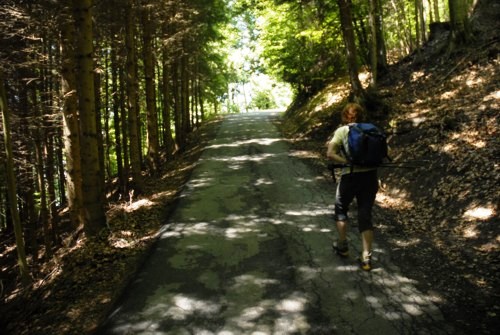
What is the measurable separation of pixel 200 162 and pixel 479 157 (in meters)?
9.32

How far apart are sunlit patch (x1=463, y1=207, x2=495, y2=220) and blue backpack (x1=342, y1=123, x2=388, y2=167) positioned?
241cm

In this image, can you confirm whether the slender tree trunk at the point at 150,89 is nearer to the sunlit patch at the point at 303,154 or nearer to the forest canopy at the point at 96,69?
the forest canopy at the point at 96,69

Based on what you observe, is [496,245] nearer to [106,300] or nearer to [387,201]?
[387,201]

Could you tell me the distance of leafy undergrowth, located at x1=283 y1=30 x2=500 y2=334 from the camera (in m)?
5.20

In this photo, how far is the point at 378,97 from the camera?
13844mm

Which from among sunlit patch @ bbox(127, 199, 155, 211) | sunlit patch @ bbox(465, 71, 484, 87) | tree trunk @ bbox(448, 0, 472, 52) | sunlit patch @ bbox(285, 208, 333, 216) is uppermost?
tree trunk @ bbox(448, 0, 472, 52)

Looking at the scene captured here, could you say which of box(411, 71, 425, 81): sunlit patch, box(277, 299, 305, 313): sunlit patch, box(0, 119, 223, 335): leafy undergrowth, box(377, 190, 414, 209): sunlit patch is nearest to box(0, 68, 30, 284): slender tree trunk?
box(0, 119, 223, 335): leafy undergrowth

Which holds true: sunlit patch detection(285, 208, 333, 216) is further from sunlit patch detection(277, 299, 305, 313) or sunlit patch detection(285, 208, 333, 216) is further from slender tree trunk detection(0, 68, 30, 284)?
slender tree trunk detection(0, 68, 30, 284)

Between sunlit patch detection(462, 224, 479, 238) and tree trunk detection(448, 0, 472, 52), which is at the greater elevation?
tree trunk detection(448, 0, 472, 52)

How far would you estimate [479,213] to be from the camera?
6.73 metres

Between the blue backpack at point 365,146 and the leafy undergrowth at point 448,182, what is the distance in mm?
1661

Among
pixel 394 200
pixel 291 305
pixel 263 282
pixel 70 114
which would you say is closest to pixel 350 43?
pixel 394 200

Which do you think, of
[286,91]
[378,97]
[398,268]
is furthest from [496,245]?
[286,91]

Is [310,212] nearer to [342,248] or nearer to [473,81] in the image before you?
[342,248]
